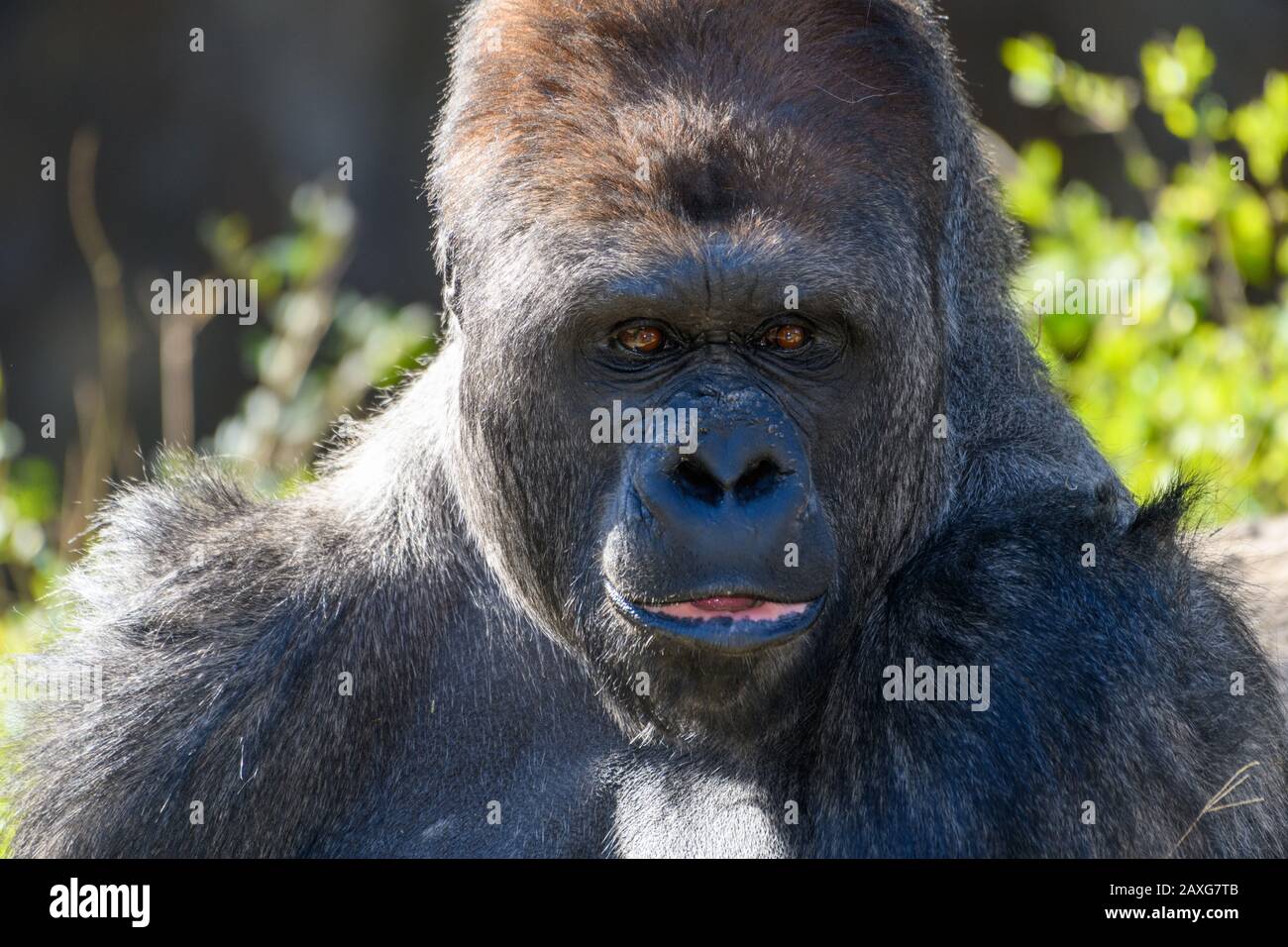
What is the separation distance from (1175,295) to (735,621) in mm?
5934

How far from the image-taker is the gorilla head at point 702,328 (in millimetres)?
4438

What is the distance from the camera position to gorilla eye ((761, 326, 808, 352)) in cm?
480

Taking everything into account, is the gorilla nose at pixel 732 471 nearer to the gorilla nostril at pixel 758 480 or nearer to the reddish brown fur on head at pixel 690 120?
the gorilla nostril at pixel 758 480

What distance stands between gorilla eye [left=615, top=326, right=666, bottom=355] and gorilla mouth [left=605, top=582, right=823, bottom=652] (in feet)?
2.60

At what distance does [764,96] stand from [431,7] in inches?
402

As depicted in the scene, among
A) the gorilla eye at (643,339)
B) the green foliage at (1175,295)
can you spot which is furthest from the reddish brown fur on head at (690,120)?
the green foliage at (1175,295)

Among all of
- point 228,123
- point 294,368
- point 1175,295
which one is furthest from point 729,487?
point 228,123

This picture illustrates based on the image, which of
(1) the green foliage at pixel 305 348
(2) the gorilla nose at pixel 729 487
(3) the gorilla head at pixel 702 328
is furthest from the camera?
(1) the green foliage at pixel 305 348

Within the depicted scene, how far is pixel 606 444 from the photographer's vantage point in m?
4.82

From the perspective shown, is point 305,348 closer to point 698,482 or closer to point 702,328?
point 702,328

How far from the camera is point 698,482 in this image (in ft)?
14.5

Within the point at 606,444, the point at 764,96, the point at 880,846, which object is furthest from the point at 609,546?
the point at 764,96

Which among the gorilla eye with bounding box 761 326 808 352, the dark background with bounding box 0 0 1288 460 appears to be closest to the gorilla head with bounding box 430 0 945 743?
the gorilla eye with bounding box 761 326 808 352

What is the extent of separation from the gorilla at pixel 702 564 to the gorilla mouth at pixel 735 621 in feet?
0.03
